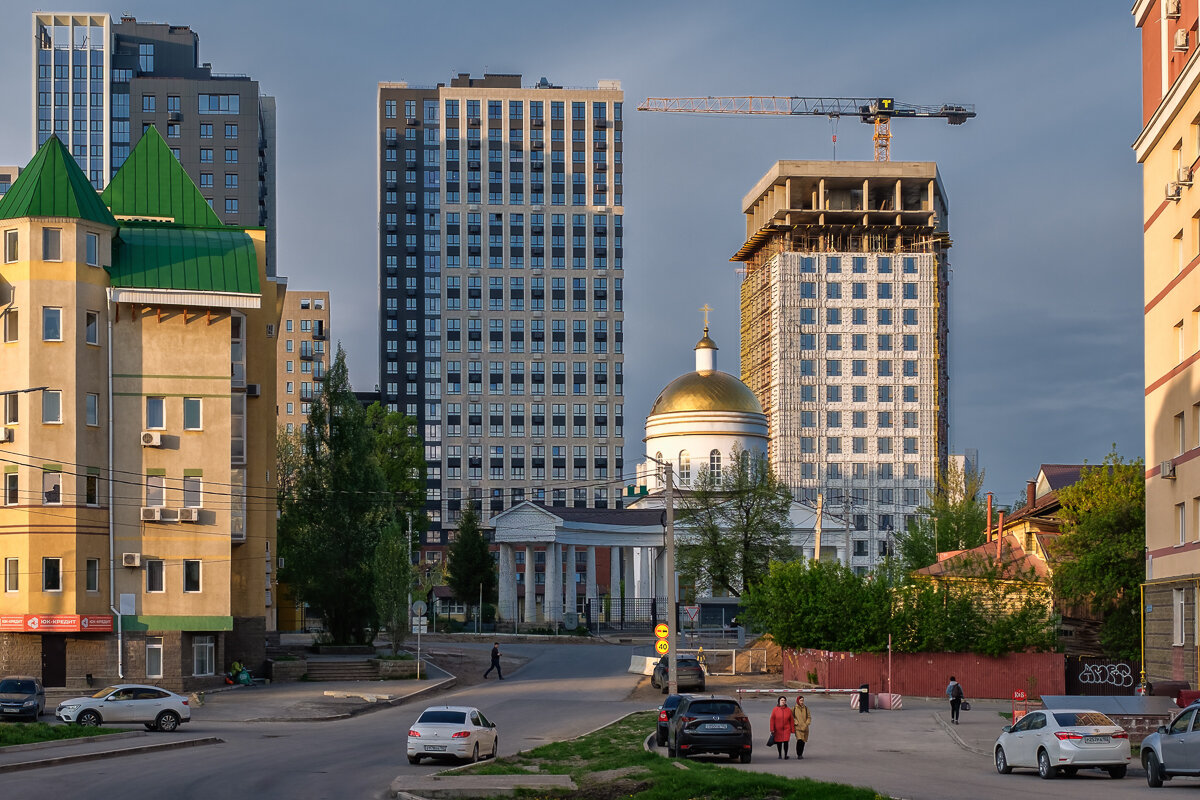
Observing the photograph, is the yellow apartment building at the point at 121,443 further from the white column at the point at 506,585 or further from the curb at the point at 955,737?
the white column at the point at 506,585

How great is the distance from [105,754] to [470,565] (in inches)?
2804

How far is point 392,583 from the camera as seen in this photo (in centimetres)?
6150

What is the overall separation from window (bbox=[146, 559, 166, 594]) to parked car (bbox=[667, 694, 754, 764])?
27796 millimetres

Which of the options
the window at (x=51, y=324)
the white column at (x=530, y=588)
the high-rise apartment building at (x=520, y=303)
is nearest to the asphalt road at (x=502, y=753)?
the window at (x=51, y=324)

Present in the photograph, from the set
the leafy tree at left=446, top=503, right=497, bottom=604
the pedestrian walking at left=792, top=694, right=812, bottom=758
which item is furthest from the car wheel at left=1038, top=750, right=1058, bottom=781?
the leafy tree at left=446, top=503, right=497, bottom=604

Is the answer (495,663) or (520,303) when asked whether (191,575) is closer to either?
(495,663)

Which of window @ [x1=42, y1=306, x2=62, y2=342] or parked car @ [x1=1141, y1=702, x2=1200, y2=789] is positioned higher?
window @ [x1=42, y1=306, x2=62, y2=342]

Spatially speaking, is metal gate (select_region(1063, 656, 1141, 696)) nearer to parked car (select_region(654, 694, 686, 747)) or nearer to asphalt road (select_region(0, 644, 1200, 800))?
asphalt road (select_region(0, 644, 1200, 800))

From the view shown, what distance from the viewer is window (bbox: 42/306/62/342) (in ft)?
172

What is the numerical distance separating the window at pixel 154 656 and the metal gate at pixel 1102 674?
3158 cm

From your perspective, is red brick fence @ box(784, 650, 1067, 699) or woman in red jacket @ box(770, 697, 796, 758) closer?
woman in red jacket @ box(770, 697, 796, 758)

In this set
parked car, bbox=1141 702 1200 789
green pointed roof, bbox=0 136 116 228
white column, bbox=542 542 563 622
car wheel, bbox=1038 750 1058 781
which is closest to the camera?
parked car, bbox=1141 702 1200 789

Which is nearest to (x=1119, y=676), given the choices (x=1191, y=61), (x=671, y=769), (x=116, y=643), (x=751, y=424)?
(x=1191, y=61)

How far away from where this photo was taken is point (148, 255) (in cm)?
5509
